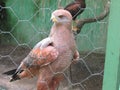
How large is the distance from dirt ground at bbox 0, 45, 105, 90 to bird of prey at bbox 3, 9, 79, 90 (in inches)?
21.1

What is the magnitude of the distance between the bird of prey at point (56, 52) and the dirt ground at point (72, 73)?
54 cm

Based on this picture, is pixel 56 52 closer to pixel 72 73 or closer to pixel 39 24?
pixel 72 73

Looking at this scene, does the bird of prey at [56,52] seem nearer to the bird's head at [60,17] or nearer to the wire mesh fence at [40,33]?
the bird's head at [60,17]

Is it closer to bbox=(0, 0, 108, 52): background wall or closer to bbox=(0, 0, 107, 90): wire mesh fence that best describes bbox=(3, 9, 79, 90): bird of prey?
bbox=(0, 0, 107, 90): wire mesh fence

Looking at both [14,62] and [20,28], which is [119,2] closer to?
[14,62]

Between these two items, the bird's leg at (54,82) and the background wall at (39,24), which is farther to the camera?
the background wall at (39,24)

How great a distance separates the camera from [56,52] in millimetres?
1478

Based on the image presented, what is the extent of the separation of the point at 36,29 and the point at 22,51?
0.79 feet

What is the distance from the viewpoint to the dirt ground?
92.4 inches

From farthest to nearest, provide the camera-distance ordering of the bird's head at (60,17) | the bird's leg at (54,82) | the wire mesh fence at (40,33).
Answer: the wire mesh fence at (40,33) < the bird's leg at (54,82) < the bird's head at (60,17)

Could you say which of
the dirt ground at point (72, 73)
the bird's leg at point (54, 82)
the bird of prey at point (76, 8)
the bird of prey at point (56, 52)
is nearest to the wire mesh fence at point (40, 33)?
the dirt ground at point (72, 73)

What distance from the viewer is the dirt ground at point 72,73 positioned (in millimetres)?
2348

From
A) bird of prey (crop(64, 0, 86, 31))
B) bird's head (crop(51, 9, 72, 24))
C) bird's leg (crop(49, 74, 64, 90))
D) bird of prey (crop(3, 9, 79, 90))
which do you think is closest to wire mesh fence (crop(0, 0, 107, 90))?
bird of prey (crop(64, 0, 86, 31))

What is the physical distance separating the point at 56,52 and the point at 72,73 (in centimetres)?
115
